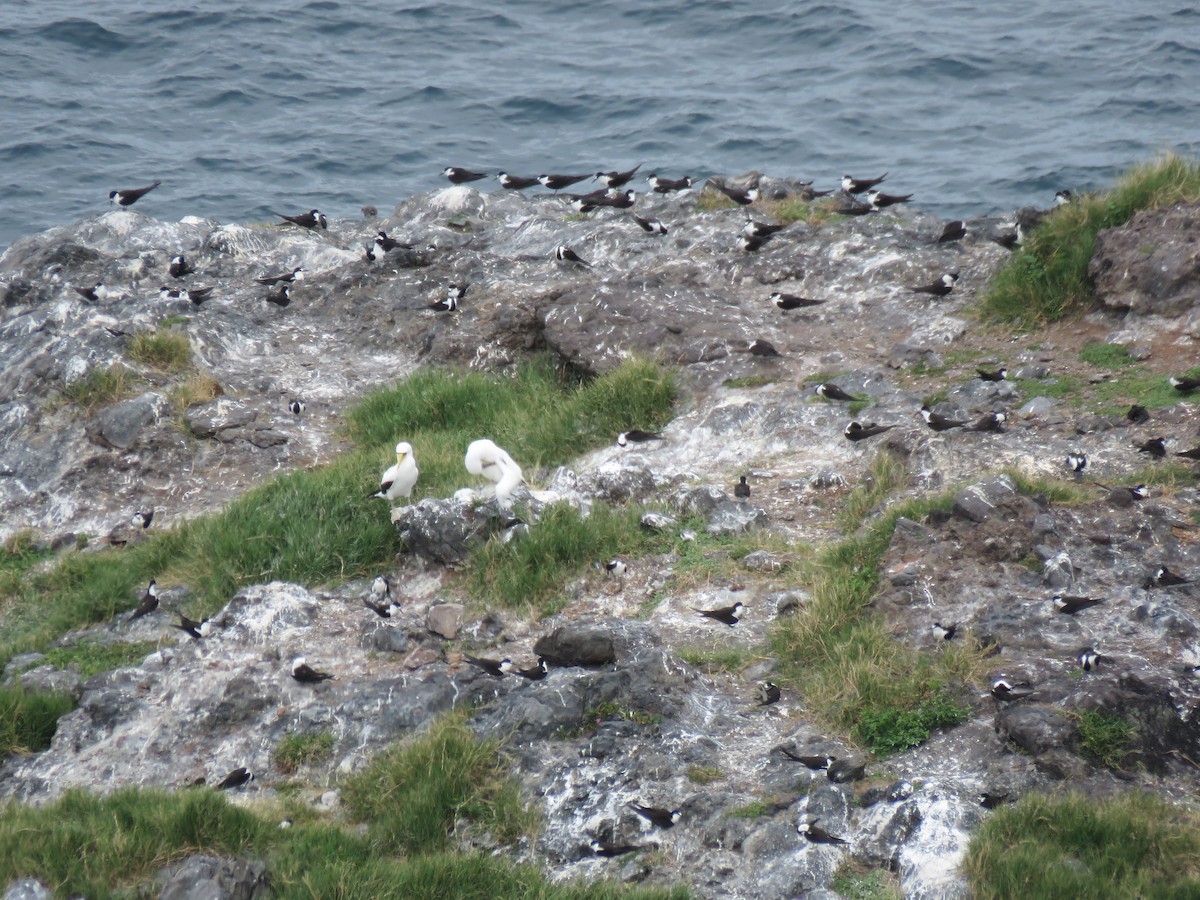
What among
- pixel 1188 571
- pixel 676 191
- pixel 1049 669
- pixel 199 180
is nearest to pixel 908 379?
pixel 1188 571

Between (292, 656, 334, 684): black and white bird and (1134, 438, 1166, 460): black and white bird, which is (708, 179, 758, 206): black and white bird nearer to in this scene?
(1134, 438, 1166, 460): black and white bird

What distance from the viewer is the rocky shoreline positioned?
6.71 m

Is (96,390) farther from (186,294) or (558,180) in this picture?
(558,180)

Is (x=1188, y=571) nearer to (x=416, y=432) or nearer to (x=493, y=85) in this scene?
(x=416, y=432)

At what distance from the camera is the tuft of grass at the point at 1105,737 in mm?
6508

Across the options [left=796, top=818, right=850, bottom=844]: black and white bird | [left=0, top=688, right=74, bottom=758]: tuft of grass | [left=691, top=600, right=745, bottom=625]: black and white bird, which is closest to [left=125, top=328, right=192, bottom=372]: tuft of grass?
[left=0, top=688, right=74, bottom=758]: tuft of grass

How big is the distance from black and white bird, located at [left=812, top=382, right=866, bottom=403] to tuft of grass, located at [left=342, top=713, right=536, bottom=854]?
Answer: 4.39 m

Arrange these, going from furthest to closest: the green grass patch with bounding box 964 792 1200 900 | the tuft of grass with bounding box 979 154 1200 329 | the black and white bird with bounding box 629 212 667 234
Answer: the black and white bird with bounding box 629 212 667 234, the tuft of grass with bounding box 979 154 1200 329, the green grass patch with bounding box 964 792 1200 900

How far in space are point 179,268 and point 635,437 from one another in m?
5.99

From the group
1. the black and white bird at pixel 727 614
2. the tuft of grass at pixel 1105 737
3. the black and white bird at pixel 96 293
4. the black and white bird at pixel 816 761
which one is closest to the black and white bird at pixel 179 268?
the black and white bird at pixel 96 293

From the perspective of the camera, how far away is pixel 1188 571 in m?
7.79

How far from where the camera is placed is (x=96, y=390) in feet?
38.0

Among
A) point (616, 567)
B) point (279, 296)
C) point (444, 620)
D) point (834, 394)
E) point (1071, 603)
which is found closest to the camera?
point (1071, 603)

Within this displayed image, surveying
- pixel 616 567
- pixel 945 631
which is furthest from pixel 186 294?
pixel 945 631
